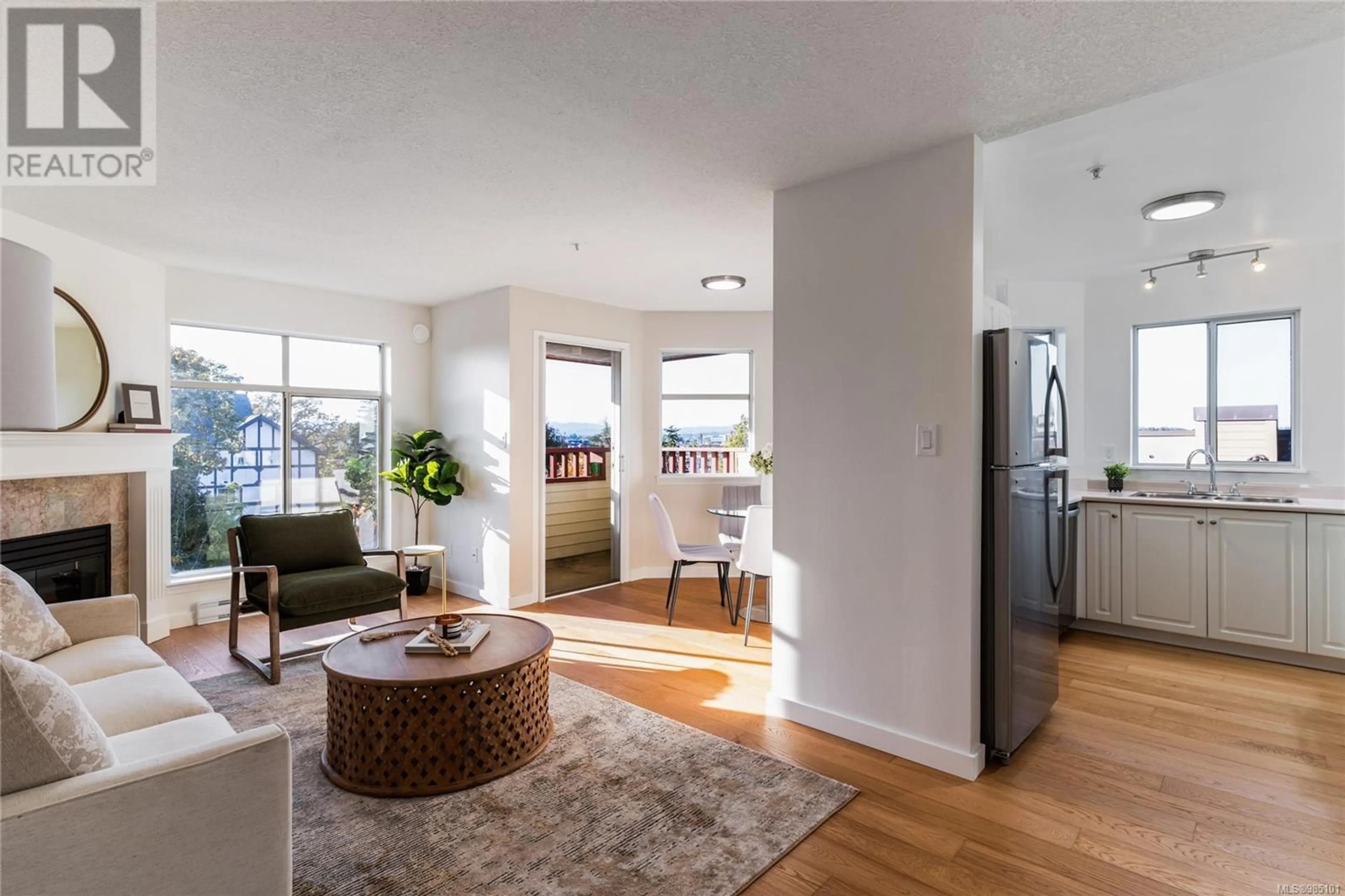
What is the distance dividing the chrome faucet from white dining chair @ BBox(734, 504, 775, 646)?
2910 mm

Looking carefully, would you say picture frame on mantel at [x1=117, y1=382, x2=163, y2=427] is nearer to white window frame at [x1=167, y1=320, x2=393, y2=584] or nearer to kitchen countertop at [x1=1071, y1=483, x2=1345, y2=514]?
white window frame at [x1=167, y1=320, x2=393, y2=584]

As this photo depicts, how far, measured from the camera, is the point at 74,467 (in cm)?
378

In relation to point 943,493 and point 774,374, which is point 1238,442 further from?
point 774,374

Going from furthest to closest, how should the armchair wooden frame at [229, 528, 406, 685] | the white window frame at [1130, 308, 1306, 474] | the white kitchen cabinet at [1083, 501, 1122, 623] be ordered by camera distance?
the white kitchen cabinet at [1083, 501, 1122, 623] < the white window frame at [1130, 308, 1306, 474] < the armchair wooden frame at [229, 528, 406, 685]

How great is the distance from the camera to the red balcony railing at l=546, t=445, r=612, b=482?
575cm

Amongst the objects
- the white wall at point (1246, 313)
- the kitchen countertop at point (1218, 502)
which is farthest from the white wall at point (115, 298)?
the white wall at point (1246, 313)

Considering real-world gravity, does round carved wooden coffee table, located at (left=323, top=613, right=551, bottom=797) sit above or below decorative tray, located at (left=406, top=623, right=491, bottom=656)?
below

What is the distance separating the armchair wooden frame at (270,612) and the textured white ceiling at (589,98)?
1.92 m

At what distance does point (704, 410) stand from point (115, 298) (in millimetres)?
4439

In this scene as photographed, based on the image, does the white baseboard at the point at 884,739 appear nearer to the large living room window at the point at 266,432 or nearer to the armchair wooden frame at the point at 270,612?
the armchair wooden frame at the point at 270,612

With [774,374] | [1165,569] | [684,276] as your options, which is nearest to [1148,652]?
[1165,569]

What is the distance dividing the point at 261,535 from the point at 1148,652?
5469 millimetres

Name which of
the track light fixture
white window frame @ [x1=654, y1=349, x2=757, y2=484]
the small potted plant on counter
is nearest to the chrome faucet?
the small potted plant on counter

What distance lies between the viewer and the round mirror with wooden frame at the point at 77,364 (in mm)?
3871
